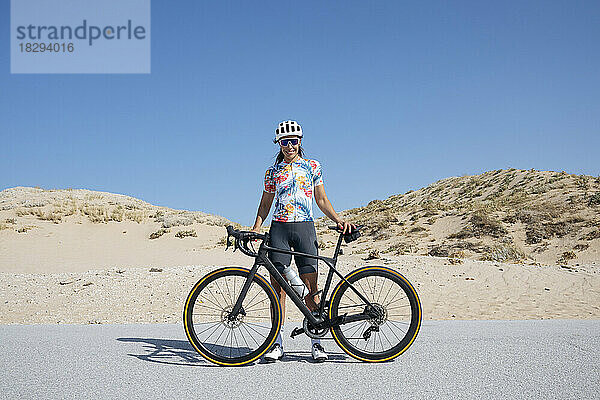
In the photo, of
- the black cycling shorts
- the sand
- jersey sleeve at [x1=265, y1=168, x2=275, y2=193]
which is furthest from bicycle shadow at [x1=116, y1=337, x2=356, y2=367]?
the sand

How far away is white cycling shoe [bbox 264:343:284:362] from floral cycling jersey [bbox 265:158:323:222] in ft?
4.20

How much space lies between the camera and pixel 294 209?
17.6 ft

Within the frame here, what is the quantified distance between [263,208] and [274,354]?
150 cm

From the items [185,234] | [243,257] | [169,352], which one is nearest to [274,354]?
[169,352]

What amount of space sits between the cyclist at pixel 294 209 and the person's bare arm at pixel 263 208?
0.18 feet

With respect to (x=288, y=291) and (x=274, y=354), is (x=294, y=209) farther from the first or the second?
(x=274, y=354)

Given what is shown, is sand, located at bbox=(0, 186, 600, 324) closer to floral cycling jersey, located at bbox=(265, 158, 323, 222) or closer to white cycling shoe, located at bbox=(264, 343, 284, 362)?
white cycling shoe, located at bbox=(264, 343, 284, 362)

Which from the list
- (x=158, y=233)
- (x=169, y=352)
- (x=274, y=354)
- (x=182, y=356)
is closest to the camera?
(x=274, y=354)

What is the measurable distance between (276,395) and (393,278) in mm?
1722

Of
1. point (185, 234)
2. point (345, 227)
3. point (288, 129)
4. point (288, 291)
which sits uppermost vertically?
point (288, 129)

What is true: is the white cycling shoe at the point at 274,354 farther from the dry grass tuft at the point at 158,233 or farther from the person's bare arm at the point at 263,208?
the dry grass tuft at the point at 158,233

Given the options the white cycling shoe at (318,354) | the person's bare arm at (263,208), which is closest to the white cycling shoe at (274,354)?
the white cycling shoe at (318,354)

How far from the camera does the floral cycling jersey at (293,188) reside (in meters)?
5.38

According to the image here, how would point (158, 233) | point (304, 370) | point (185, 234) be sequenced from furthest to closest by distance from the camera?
point (158, 233)
point (185, 234)
point (304, 370)
